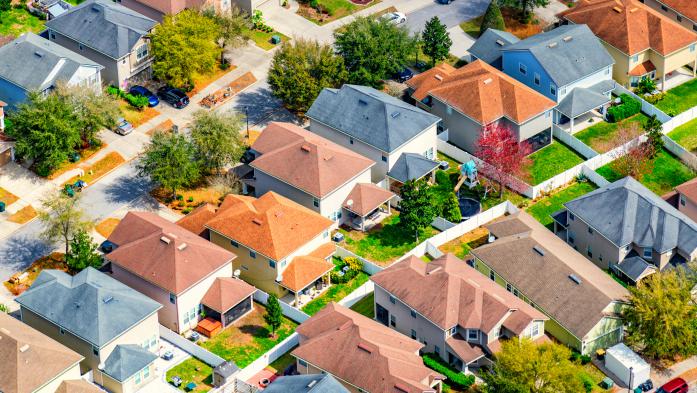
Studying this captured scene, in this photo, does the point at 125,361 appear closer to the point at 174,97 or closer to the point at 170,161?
the point at 170,161

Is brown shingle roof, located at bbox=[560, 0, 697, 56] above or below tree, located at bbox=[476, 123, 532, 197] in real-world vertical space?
above

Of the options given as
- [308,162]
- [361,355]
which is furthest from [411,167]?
[361,355]

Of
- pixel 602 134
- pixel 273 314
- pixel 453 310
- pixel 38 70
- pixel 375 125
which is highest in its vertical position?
pixel 38 70

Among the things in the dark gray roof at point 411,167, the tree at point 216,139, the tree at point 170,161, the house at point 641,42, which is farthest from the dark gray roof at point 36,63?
the house at point 641,42

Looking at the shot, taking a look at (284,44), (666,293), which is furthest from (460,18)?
(666,293)

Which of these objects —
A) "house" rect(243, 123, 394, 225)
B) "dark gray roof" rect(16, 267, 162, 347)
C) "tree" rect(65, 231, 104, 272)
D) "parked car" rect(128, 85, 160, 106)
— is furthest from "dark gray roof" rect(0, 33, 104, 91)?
"dark gray roof" rect(16, 267, 162, 347)

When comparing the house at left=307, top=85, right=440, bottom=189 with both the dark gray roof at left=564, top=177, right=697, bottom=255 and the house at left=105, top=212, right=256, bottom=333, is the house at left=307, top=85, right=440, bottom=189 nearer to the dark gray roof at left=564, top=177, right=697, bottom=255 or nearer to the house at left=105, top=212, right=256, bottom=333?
the dark gray roof at left=564, top=177, right=697, bottom=255

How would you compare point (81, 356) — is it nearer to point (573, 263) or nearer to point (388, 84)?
point (573, 263)
